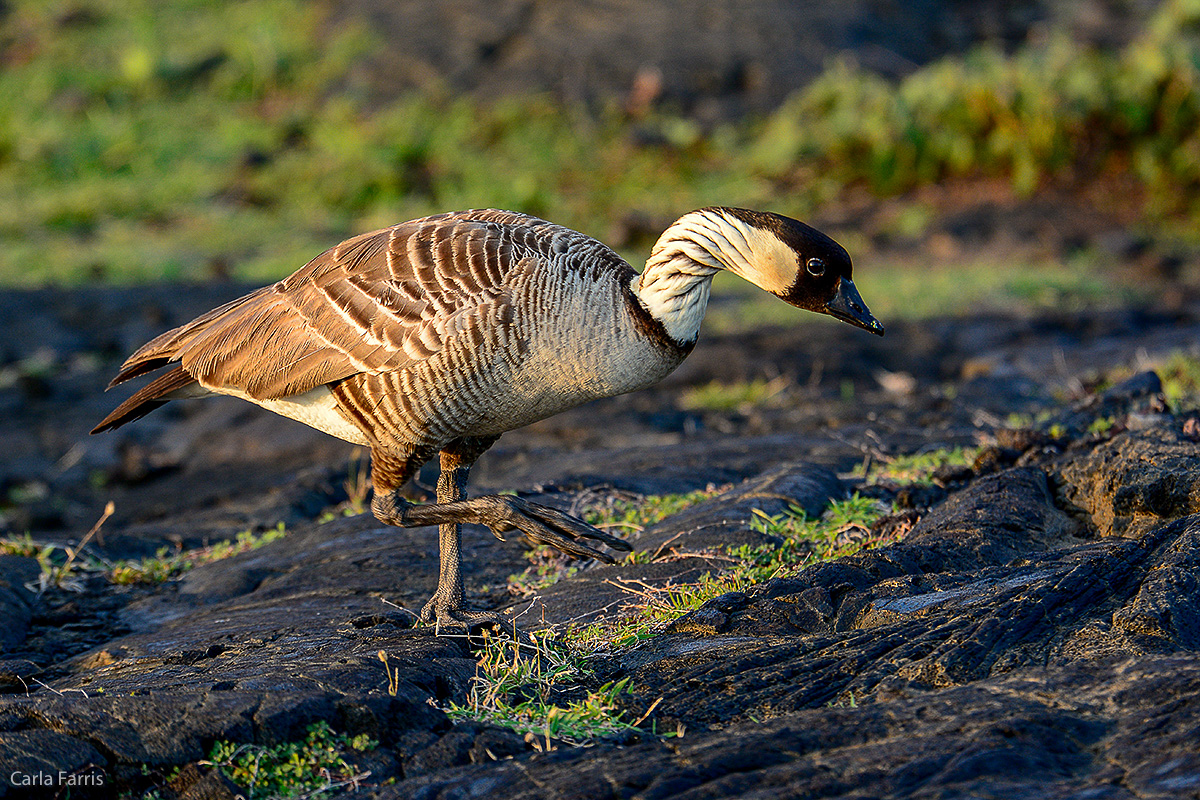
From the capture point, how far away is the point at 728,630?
414cm

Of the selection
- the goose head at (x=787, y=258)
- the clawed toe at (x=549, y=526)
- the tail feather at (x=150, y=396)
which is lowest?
the clawed toe at (x=549, y=526)

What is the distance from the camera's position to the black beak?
461 centimetres

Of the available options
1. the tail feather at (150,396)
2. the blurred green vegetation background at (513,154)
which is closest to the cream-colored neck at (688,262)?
the tail feather at (150,396)

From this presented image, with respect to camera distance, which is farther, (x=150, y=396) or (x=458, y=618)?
(x=150, y=396)

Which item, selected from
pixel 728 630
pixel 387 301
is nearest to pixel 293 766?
pixel 728 630

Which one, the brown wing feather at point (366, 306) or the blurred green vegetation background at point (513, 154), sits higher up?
the blurred green vegetation background at point (513, 154)

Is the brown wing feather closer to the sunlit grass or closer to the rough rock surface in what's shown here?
the rough rock surface

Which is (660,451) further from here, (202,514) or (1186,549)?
(1186,549)

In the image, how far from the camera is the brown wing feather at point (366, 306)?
4.60 metres

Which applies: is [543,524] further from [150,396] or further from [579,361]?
[150,396]

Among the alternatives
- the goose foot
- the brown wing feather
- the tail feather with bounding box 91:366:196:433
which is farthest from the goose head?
the tail feather with bounding box 91:366:196:433

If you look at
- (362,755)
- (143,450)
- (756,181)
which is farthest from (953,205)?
(362,755)

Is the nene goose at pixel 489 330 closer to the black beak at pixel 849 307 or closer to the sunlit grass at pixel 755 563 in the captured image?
the black beak at pixel 849 307

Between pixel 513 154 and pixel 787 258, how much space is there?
39.4 ft
